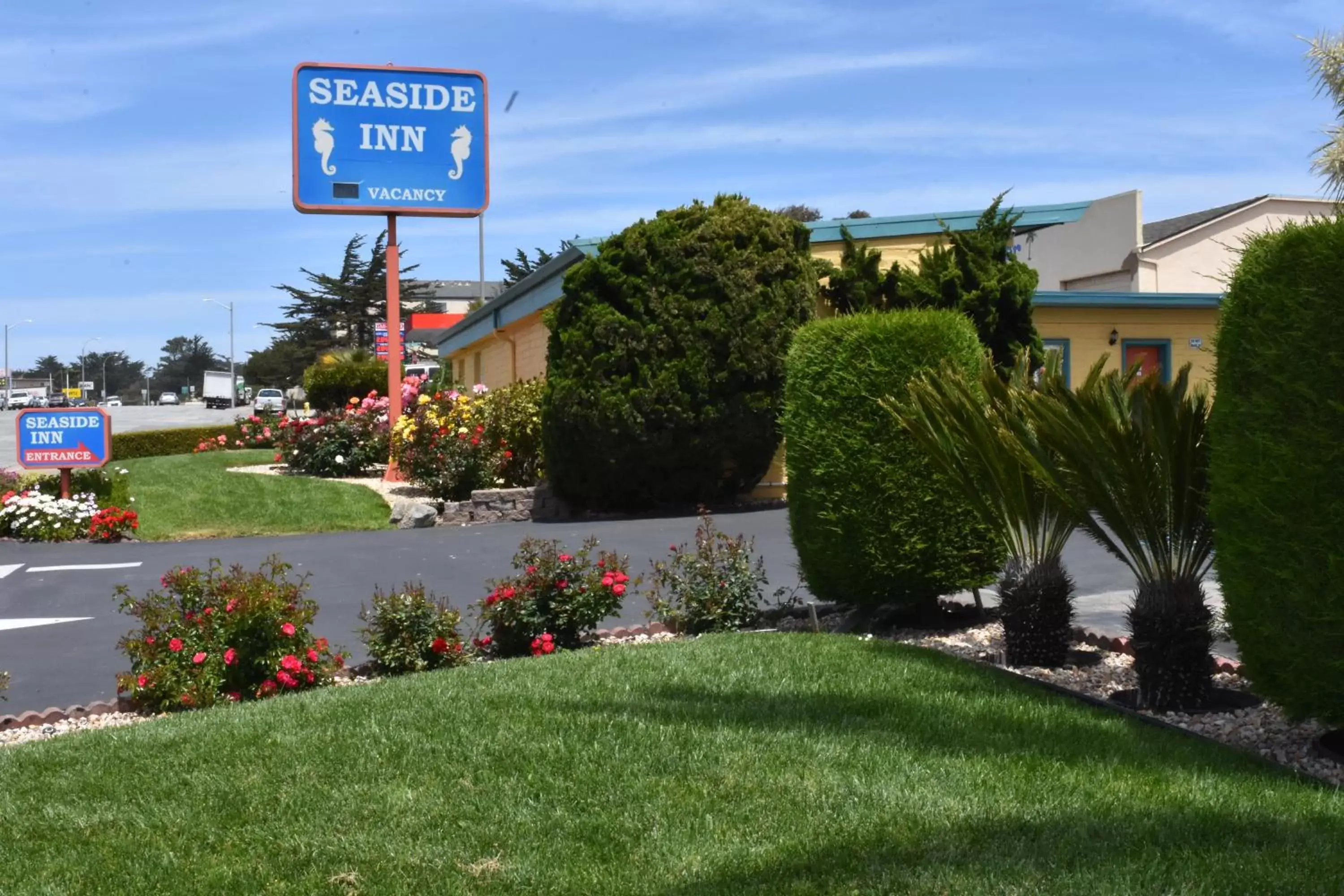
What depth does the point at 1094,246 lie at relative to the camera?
111 ft

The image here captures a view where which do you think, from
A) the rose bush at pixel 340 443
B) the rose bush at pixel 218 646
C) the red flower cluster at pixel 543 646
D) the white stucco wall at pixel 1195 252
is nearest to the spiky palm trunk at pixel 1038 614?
the red flower cluster at pixel 543 646

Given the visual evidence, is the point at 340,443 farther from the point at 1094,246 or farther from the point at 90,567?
the point at 1094,246

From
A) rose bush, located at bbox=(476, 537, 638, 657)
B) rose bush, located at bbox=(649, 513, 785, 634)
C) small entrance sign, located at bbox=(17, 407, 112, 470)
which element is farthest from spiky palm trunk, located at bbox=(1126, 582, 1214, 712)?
small entrance sign, located at bbox=(17, 407, 112, 470)

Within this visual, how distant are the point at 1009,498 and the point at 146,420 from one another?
57.5 m

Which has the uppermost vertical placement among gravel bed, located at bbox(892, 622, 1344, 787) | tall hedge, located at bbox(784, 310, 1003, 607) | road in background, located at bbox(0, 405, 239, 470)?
road in background, located at bbox(0, 405, 239, 470)

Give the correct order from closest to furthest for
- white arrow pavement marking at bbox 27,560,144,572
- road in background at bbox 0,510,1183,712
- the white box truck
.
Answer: road in background at bbox 0,510,1183,712
white arrow pavement marking at bbox 27,560,144,572
the white box truck

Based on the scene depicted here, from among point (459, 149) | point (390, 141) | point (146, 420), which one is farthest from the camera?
point (146, 420)

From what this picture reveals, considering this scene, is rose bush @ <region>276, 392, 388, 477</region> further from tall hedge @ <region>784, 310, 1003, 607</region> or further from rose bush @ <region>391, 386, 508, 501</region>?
tall hedge @ <region>784, 310, 1003, 607</region>

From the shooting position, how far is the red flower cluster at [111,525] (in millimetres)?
16234

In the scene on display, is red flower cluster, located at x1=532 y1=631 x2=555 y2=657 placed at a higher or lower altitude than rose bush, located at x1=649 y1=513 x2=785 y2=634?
lower

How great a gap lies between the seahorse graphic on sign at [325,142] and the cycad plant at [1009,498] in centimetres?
1477

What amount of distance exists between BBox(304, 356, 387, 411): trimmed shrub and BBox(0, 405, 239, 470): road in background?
705 centimetres

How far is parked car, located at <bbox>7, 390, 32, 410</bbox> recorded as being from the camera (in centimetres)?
7725

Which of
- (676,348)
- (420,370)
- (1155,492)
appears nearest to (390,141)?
(676,348)
